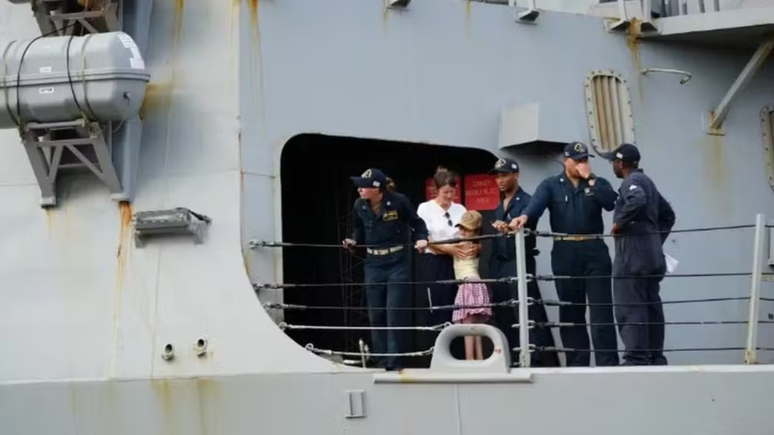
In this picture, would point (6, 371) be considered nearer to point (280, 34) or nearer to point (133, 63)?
point (133, 63)

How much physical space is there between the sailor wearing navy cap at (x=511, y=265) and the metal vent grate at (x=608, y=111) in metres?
0.71

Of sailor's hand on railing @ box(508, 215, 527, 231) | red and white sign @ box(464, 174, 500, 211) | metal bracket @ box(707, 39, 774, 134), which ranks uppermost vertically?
metal bracket @ box(707, 39, 774, 134)

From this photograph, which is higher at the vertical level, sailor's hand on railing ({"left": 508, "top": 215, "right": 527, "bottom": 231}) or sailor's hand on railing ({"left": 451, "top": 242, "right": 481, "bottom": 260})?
sailor's hand on railing ({"left": 508, "top": 215, "right": 527, "bottom": 231})

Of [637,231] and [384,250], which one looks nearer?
[637,231]

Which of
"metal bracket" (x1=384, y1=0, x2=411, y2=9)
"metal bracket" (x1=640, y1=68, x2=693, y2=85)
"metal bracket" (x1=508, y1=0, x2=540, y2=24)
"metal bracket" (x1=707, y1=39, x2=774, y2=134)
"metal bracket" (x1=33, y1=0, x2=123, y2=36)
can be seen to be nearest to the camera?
"metal bracket" (x1=33, y1=0, x2=123, y2=36)

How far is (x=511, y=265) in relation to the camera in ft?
23.6

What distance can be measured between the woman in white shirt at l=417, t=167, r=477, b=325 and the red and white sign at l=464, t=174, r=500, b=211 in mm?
786

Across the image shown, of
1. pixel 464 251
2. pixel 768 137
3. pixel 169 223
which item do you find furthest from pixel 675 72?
pixel 169 223

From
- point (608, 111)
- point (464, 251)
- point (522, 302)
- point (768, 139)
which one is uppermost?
point (608, 111)

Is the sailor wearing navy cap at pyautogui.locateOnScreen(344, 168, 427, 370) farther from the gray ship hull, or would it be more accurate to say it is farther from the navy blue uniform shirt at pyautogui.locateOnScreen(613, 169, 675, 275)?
the navy blue uniform shirt at pyautogui.locateOnScreen(613, 169, 675, 275)

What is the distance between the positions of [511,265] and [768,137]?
2083mm

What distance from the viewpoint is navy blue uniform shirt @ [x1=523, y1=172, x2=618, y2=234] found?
6977 millimetres

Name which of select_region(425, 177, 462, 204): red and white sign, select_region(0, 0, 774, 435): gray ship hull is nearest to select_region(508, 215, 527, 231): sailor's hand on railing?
select_region(0, 0, 774, 435): gray ship hull

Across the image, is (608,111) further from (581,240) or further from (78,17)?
(78,17)
